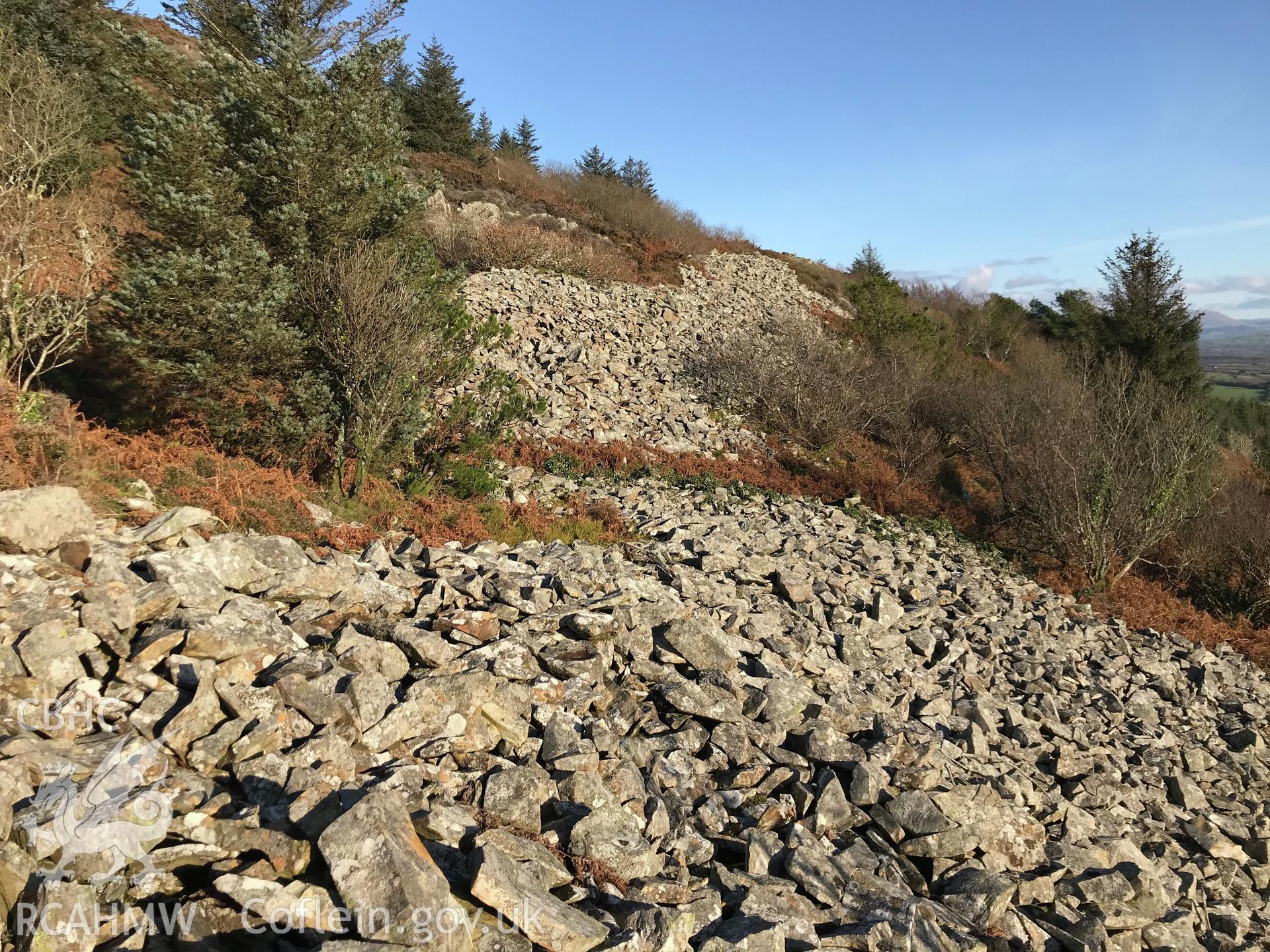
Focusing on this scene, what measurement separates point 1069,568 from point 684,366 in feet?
34.0

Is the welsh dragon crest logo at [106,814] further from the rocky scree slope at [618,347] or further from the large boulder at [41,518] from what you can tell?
the rocky scree slope at [618,347]

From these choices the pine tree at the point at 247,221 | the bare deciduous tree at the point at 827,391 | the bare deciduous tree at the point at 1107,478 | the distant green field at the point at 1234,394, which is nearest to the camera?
the pine tree at the point at 247,221

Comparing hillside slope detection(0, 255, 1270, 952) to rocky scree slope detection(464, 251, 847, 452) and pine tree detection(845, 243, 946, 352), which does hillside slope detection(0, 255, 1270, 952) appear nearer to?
rocky scree slope detection(464, 251, 847, 452)

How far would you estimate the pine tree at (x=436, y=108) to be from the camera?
3061 cm

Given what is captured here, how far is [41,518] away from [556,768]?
413 cm

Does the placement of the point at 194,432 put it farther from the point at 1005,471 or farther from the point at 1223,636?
the point at 1223,636

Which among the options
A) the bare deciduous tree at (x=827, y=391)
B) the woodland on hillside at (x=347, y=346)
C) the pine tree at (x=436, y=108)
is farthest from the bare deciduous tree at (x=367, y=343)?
the pine tree at (x=436, y=108)

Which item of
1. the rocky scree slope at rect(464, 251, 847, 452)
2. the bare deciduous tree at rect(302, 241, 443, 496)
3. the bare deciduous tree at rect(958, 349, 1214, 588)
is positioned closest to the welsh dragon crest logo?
Result: the bare deciduous tree at rect(302, 241, 443, 496)

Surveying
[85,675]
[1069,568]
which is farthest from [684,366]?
[85,675]

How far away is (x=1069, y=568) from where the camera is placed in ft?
43.3

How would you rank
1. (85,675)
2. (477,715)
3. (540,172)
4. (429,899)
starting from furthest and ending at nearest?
(540,172) < (477,715) < (85,675) < (429,899)

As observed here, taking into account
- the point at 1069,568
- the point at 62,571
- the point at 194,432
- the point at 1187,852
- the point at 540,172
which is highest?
the point at 540,172

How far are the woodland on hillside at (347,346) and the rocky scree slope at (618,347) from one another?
3.85 ft

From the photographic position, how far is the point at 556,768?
4.42 metres
